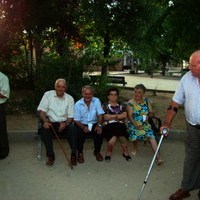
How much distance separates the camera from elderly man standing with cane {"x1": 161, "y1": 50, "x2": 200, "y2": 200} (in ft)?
15.1

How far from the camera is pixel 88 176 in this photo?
19.2 ft

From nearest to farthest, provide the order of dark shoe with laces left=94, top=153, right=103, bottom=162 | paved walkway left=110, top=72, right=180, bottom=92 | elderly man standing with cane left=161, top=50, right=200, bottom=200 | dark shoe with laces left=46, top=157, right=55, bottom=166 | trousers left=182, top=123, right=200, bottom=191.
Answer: elderly man standing with cane left=161, top=50, right=200, bottom=200 → trousers left=182, top=123, right=200, bottom=191 → dark shoe with laces left=46, top=157, right=55, bottom=166 → dark shoe with laces left=94, top=153, right=103, bottom=162 → paved walkway left=110, top=72, right=180, bottom=92

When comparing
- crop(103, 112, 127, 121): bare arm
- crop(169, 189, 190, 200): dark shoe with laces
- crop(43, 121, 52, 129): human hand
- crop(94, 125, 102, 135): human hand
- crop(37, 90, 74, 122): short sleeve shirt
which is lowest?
crop(169, 189, 190, 200): dark shoe with laces

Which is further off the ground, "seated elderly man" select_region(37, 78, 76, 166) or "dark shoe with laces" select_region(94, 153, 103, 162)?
"seated elderly man" select_region(37, 78, 76, 166)

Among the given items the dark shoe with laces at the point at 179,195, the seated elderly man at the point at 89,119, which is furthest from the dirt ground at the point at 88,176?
the seated elderly man at the point at 89,119

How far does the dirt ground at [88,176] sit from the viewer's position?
516 centimetres

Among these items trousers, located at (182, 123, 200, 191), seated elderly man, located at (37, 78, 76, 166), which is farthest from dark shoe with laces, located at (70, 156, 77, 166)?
trousers, located at (182, 123, 200, 191)

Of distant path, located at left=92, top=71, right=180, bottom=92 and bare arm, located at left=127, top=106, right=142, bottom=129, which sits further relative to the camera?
distant path, located at left=92, top=71, right=180, bottom=92

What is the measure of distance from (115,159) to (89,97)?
116cm

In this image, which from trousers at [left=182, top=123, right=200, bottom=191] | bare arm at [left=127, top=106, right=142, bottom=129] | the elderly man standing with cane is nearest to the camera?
the elderly man standing with cane

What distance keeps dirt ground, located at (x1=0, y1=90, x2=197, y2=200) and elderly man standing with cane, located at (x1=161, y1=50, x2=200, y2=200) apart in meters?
0.34

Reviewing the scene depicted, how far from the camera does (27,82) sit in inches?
537

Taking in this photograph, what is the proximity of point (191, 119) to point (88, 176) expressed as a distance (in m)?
1.94

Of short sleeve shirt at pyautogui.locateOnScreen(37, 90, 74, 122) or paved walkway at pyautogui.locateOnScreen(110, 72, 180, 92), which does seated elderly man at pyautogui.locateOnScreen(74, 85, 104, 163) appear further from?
paved walkway at pyautogui.locateOnScreen(110, 72, 180, 92)
